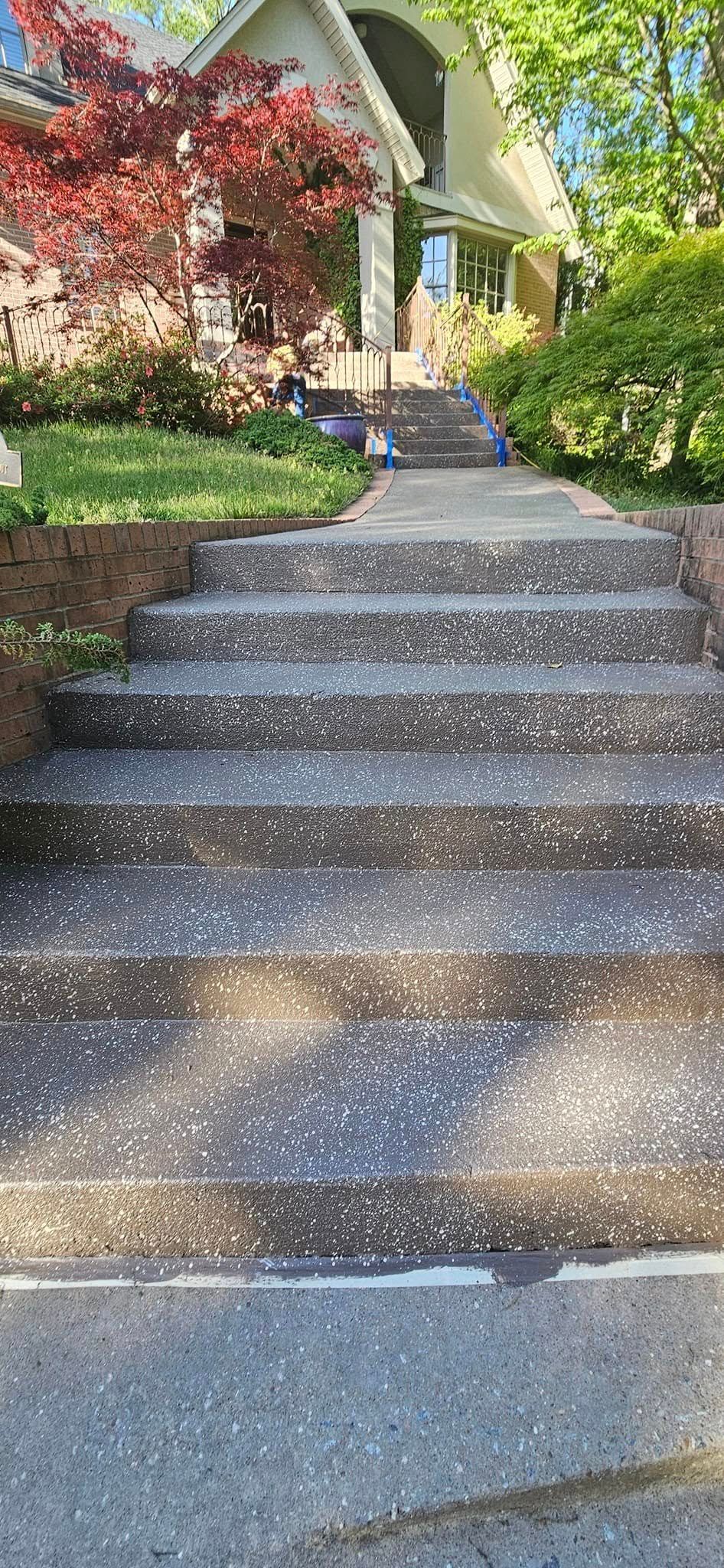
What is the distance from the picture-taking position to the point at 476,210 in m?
14.2

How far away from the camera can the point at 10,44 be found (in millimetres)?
11031

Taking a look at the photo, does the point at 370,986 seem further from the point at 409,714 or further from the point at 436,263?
the point at 436,263

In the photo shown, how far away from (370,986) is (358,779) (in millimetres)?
704

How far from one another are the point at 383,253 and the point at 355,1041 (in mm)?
13778

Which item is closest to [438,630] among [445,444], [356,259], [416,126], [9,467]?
[9,467]

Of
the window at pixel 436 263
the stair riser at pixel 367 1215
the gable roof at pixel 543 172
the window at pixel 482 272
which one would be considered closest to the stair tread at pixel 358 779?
Answer: the stair riser at pixel 367 1215

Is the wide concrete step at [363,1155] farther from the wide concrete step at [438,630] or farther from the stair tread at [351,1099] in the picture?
the wide concrete step at [438,630]

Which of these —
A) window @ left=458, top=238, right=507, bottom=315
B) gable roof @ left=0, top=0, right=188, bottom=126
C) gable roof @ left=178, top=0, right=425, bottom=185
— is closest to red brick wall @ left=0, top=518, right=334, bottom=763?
gable roof @ left=0, top=0, right=188, bottom=126

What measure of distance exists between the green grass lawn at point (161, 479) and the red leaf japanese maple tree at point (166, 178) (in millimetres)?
1792

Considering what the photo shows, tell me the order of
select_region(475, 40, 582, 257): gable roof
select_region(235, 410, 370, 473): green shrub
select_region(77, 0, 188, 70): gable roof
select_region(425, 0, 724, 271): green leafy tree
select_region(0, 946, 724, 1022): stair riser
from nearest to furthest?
select_region(0, 946, 724, 1022): stair riser → select_region(235, 410, 370, 473): green shrub → select_region(425, 0, 724, 271): green leafy tree → select_region(77, 0, 188, 70): gable roof → select_region(475, 40, 582, 257): gable roof

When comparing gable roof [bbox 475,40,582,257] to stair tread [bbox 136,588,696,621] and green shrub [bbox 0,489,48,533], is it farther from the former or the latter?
green shrub [bbox 0,489,48,533]

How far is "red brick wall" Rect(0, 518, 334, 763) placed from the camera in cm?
227

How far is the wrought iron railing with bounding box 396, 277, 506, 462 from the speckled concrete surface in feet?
28.1

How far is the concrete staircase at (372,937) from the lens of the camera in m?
1.34
